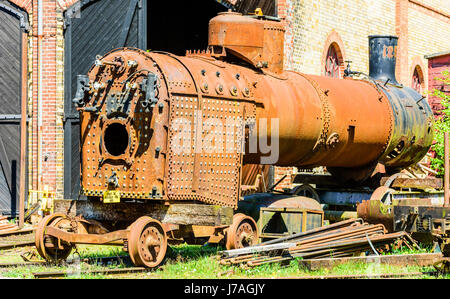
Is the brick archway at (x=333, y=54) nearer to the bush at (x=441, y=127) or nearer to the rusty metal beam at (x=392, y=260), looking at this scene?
the bush at (x=441, y=127)

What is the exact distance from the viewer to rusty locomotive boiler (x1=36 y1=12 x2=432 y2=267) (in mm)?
9469

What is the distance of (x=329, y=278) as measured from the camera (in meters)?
8.51

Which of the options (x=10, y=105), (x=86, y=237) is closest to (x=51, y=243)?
(x=86, y=237)

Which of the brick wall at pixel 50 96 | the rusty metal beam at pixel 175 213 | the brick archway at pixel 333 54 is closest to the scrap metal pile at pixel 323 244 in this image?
the rusty metal beam at pixel 175 213

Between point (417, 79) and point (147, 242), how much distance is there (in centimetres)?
1829

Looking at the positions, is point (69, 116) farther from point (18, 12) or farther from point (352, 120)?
point (352, 120)

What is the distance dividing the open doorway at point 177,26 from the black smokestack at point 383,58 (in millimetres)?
5997

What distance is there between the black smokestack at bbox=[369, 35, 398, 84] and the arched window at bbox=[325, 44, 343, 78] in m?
5.17

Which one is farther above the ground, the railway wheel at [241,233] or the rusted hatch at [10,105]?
the rusted hatch at [10,105]

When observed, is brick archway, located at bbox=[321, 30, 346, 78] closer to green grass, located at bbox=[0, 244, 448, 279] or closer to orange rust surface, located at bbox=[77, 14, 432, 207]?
orange rust surface, located at bbox=[77, 14, 432, 207]

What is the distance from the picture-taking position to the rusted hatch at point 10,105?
16531 millimetres

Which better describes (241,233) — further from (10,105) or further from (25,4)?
(25,4)

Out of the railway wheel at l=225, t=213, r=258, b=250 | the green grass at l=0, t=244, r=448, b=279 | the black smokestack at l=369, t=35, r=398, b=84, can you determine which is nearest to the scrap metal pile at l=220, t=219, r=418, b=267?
the green grass at l=0, t=244, r=448, b=279

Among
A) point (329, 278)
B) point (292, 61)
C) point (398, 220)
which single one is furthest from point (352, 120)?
point (292, 61)
